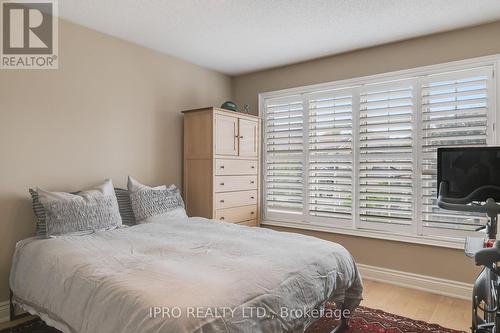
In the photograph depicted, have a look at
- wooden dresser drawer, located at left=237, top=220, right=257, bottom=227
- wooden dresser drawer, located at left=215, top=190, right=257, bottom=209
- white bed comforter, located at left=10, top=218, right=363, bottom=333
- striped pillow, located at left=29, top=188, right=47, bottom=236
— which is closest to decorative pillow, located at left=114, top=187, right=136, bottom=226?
white bed comforter, located at left=10, top=218, right=363, bottom=333

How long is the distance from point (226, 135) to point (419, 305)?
2.60 meters

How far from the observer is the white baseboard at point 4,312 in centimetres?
254

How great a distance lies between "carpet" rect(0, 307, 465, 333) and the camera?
2.36 metres

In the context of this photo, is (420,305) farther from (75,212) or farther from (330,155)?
(75,212)

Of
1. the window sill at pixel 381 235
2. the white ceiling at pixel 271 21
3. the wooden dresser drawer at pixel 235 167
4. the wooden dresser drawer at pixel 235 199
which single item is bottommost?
the window sill at pixel 381 235

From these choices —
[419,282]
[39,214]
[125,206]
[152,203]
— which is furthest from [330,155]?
[39,214]

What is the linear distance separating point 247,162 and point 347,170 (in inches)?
48.3

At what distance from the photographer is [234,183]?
3.85 metres

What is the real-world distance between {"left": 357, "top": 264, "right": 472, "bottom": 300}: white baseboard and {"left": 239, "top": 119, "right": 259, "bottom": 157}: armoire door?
1.89 metres

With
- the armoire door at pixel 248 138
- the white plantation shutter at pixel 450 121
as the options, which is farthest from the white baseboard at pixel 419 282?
the armoire door at pixel 248 138

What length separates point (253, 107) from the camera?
4.52 metres

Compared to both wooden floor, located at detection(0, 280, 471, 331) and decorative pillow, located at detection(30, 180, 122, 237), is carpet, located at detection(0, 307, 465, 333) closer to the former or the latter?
wooden floor, located at detection(0, 280, 471, 331)

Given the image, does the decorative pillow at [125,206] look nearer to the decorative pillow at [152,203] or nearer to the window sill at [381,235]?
the decorative pillow at [152,203]

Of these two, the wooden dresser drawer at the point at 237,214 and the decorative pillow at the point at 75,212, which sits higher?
the decorative pillow at the point at 75,212
